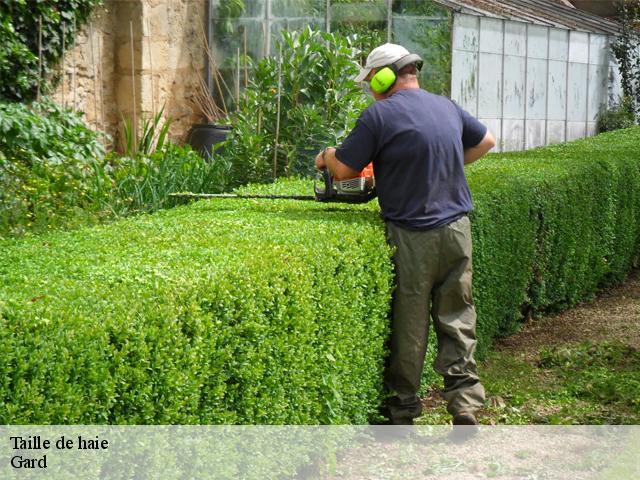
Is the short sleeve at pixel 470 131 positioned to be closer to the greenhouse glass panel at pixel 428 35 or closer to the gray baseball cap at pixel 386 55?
the gray baseball cap at pixel 386 55

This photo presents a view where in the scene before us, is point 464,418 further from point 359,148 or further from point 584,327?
point 584,327

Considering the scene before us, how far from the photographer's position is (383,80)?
534cm

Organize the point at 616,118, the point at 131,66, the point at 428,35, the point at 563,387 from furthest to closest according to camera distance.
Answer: the point at 616,118, the point at 428,35, the point at 131,66, the point at 563,387

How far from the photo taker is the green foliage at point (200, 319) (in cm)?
296

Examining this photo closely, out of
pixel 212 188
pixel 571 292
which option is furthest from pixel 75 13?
pixel 571 292

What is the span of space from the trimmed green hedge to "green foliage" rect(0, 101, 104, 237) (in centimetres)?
197

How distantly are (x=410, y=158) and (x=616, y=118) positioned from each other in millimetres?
16990

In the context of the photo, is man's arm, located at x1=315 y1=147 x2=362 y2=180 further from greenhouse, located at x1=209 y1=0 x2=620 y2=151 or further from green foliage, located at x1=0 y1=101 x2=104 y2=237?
greenhouse, located at x1=209 y1=0 x2=620 y2=151

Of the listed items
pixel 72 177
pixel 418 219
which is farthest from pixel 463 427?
pixel 72 177

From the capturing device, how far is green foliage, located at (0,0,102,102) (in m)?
10.6

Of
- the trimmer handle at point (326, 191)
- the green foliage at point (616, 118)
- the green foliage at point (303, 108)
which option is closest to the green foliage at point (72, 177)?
the green foliage at point (303, 108)

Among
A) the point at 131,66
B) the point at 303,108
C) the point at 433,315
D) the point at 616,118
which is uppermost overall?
the point at 131,66

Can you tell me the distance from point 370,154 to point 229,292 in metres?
1.59

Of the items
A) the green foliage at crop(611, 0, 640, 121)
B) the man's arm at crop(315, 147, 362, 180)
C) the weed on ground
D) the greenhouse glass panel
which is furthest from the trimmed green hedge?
the green foliage at crop(611, 0, 640, 121)
